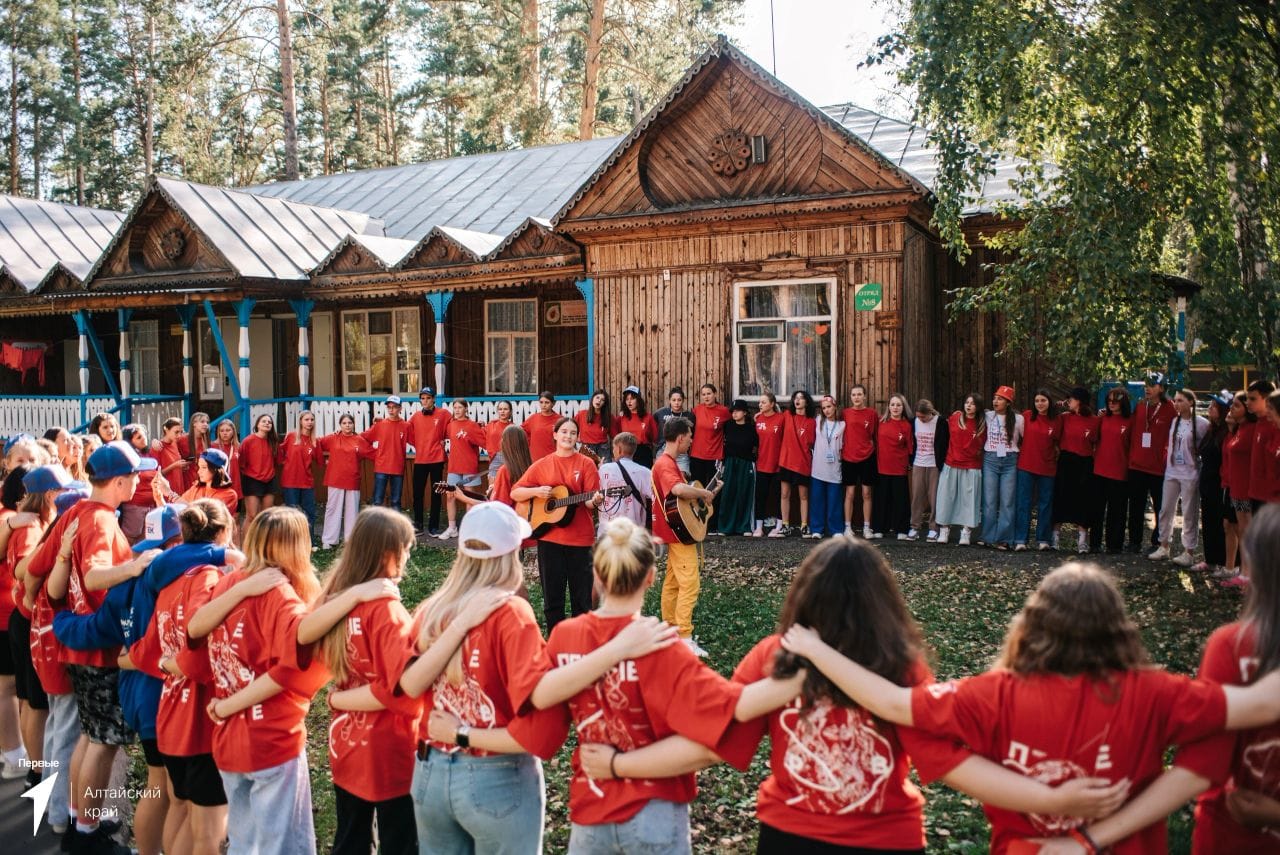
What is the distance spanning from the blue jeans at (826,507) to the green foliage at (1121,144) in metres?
4.09

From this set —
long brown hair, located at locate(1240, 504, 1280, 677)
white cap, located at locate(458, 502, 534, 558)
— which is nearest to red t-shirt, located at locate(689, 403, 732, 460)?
white cap, located at locate(458, 502, 534, 558)

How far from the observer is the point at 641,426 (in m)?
13.3

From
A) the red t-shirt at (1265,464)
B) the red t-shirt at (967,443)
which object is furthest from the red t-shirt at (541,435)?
the red t-shirt at (1265,464)

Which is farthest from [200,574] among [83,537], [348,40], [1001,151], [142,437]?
[348,40]

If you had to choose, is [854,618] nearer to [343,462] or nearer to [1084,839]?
[1084,839]

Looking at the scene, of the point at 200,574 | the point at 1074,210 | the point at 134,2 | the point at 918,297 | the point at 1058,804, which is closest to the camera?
the point at 1058,804

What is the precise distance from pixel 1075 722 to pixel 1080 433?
994 cm

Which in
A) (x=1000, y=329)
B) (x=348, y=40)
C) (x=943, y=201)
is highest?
(x=348, y=40)

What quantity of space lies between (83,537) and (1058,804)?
455 cm

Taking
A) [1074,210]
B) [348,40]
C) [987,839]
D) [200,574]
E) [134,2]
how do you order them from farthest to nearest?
[134,2] → [348,40] → [1074,210] → [987,839] → [200,574]

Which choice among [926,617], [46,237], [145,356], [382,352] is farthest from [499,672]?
[46,237]

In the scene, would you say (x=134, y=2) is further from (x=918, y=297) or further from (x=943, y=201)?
(x=943, y=201)

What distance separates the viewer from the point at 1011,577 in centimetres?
1023

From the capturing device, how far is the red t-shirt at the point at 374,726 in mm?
3605
